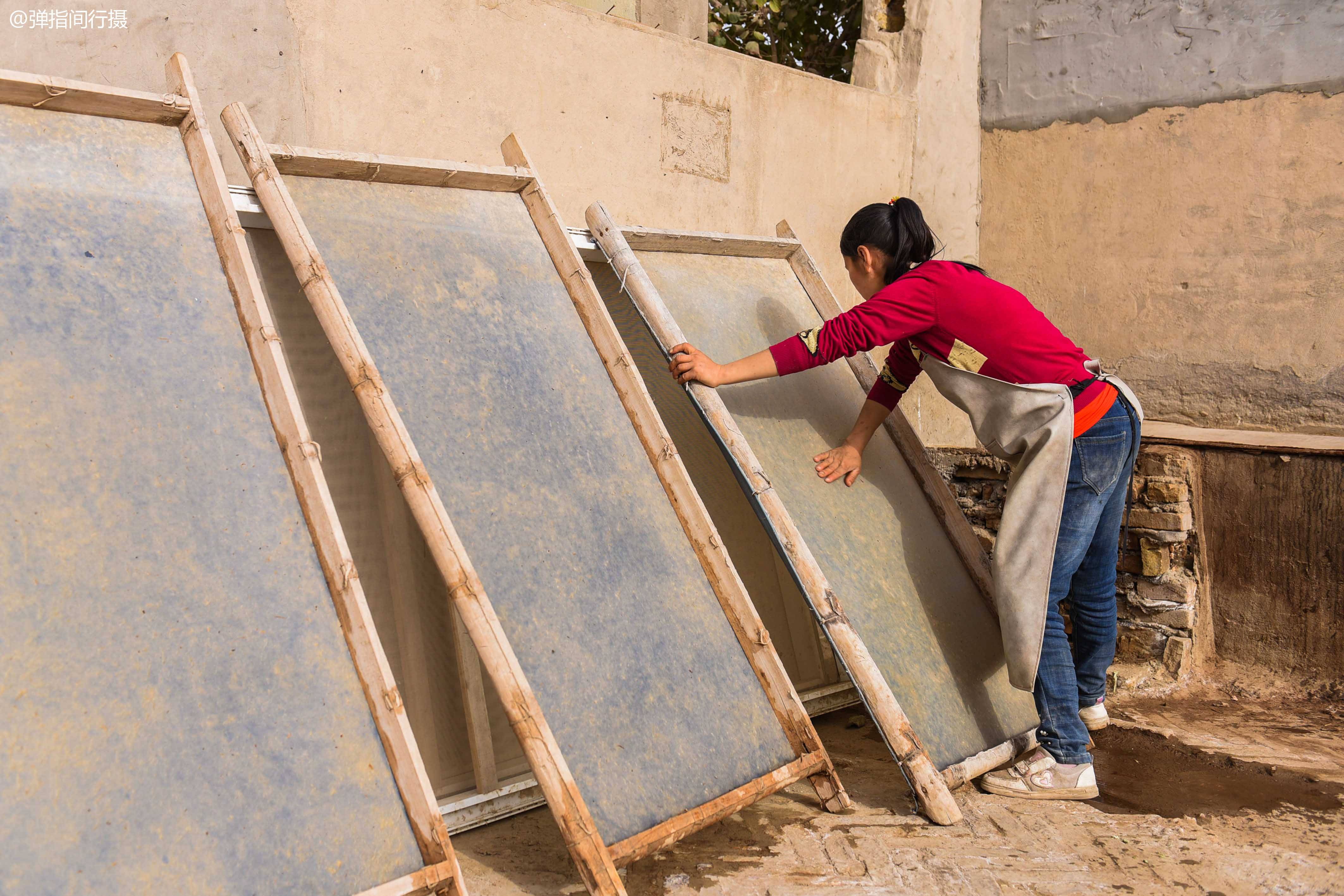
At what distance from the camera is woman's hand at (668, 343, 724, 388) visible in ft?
8.52

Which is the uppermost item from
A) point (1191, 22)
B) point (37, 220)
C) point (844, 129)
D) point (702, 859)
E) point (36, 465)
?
point (1191, 22)

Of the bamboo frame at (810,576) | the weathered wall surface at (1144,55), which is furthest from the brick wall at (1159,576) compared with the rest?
the weathered wall surface at (1144,55)

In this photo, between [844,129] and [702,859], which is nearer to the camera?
[702,859]

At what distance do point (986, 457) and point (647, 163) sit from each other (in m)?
1.82

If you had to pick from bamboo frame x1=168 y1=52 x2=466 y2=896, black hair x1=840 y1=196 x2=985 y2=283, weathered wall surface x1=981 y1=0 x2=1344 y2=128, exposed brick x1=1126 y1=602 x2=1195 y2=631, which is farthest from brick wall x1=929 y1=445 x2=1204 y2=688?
bamboo frame x1=168 y1=52 x2=466 y2=896

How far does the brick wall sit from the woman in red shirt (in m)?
1.04

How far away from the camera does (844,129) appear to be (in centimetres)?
466

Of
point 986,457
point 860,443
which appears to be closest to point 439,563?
point 860,443

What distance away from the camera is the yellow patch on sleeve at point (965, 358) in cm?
266

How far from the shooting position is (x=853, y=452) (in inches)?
114

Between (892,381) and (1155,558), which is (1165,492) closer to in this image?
(1155,558)

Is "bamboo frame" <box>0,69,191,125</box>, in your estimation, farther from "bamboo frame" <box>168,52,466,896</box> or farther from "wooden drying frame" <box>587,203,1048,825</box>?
"wooden drying frame" <box>587,203,1048,825</box>

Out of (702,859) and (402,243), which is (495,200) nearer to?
(402,243)

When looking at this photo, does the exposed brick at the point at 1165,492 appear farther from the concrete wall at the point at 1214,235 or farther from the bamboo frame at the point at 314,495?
the bamboo frame at the point at 314,495
